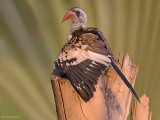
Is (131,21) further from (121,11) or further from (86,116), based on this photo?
(86,116)

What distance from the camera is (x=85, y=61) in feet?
2.64

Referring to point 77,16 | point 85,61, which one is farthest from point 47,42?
point 85,61

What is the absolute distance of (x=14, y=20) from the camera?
4.60 feet

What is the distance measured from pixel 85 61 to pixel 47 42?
26.6 inches

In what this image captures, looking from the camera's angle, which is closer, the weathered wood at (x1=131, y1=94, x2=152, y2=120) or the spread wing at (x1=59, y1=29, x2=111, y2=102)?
the spread wing at (x1=59, y1=29, x2=111, y2=102)

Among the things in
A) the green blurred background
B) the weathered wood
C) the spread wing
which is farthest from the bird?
the green blurred background

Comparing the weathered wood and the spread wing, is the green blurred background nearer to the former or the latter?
the weathered wood

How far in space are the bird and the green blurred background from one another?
0.57 m

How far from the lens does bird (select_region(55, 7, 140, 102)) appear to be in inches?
30.0

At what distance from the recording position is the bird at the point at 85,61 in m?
0.76

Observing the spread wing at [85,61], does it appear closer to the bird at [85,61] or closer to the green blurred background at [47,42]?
the bird at [85,61]

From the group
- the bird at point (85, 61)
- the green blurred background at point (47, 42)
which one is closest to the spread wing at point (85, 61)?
the bird at point (85, 61)

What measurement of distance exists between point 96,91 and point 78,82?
0.24 ft

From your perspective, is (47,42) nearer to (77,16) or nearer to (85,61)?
(77,16)
